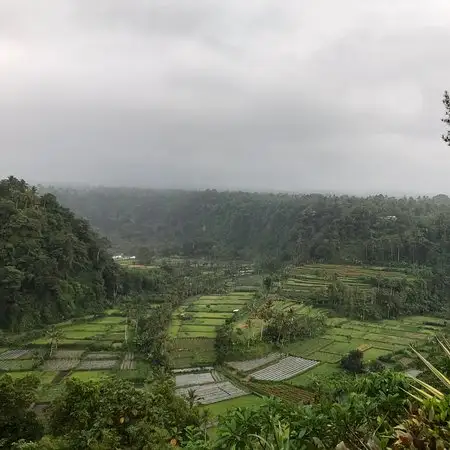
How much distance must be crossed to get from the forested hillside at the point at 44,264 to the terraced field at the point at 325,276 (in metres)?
18.0

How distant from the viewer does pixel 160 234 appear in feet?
354

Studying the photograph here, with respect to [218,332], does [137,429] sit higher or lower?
higher

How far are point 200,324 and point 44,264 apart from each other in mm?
13819

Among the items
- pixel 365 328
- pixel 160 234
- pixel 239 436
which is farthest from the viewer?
pixel 160 234

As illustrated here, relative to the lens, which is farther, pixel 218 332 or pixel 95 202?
pixel 95 202

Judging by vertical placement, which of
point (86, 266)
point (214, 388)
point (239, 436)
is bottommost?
point (214, 388)

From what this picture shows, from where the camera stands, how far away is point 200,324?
3441 centimetres

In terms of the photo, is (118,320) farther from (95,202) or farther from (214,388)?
(95,202)

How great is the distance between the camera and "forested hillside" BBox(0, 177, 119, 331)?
34.8m

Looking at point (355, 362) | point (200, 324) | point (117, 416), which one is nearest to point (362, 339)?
point (355, 362)

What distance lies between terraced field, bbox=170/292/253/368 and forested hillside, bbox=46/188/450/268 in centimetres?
1952

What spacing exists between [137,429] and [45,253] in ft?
100

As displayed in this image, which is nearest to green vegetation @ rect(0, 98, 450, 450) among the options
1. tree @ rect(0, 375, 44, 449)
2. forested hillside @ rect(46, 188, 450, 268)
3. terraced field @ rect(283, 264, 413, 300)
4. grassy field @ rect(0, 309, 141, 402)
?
tree @ rect(0, 375, 44, 449)

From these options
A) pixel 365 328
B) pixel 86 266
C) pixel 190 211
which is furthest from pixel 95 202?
pixel 365 328
